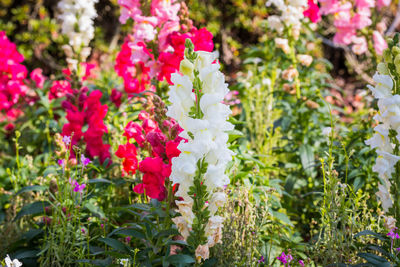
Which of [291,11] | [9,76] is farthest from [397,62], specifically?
[9,76]

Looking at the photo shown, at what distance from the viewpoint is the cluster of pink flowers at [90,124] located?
2.41 metres

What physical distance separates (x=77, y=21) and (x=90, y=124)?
4.20ft

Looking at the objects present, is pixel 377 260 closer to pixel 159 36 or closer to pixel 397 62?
pixel 397 62

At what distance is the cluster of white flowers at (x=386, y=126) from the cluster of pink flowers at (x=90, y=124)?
1400 mm

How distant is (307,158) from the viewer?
2670mm

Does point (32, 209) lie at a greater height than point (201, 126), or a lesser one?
lesser

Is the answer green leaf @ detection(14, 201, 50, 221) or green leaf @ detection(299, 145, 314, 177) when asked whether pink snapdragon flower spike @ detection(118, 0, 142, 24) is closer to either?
green leaf @ detection(14, 201, 50, 221)

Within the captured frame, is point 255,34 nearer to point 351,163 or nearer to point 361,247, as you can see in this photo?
point 351,163

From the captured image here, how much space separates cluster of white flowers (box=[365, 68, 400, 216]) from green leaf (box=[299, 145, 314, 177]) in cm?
86

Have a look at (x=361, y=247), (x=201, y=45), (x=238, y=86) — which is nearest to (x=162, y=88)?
(x=201, y=45)

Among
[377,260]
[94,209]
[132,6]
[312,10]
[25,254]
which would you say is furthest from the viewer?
[312,10]

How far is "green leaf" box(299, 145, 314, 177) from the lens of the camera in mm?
2645

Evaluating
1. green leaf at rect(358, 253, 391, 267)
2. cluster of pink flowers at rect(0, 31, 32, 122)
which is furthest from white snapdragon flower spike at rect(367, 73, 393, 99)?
cluster of pink flowers at rect(0, 31, 32, 122)

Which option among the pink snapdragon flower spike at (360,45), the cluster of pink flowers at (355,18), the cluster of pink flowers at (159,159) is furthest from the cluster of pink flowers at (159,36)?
the pink snapdragon flower spike at (360,45)
